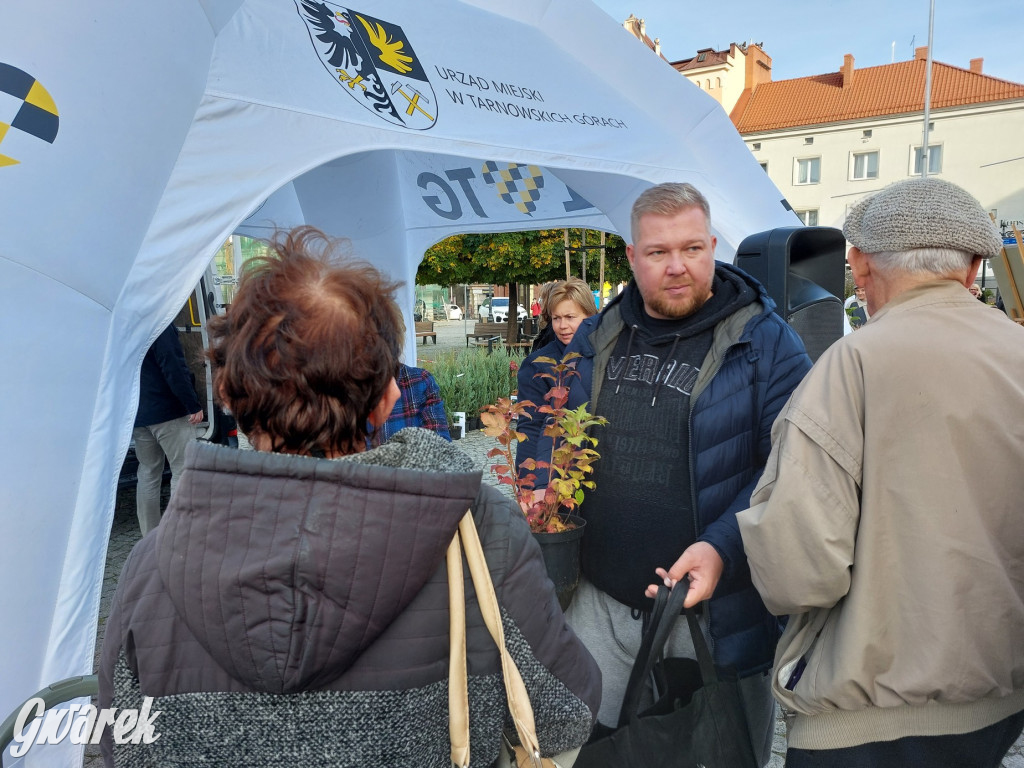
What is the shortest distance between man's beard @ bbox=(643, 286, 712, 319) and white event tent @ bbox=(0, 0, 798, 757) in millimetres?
1941

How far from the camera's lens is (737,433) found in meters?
2.00

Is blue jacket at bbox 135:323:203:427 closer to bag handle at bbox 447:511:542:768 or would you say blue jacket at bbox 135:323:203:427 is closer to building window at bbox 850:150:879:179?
bag handle at bbox 447:511:542:768

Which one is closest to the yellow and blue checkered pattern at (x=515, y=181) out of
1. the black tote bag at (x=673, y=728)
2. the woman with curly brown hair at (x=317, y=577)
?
the black tote bag at (x=673, y=728)

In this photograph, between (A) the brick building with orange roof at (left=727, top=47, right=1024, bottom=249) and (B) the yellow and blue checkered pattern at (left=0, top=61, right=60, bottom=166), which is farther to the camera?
(A) the brick building with orange roof at (left=727, top=47, right=1024, bottom=249)

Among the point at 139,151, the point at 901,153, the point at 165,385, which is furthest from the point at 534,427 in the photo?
the point at 901,153

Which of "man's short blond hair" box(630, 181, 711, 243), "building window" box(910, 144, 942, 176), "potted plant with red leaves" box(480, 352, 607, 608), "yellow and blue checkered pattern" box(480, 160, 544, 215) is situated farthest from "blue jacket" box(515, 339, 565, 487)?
"building window" box(910, 144, 942, 176)

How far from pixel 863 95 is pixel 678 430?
49877 millimetres

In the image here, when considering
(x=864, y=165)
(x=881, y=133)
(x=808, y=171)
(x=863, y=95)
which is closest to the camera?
(x=881, y=133)

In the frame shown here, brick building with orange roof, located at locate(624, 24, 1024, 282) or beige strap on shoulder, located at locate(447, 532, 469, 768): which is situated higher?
brick building with orange roof, located at locate(624, 24, 1024, 282)

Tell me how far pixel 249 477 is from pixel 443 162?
7.45 meters

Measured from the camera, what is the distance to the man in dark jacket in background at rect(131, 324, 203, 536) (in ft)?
15.6

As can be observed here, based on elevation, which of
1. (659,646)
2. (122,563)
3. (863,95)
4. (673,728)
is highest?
(863,95)

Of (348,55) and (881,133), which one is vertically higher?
(881,133)

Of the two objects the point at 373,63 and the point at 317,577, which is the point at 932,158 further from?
the point at 317,577
